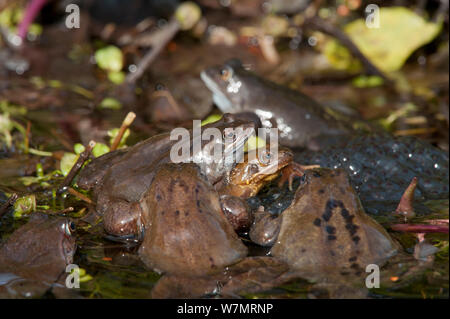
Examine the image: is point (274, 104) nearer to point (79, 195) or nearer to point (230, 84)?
point (230, 84)

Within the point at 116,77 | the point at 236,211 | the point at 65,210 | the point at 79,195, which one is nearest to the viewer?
the point at 236,211

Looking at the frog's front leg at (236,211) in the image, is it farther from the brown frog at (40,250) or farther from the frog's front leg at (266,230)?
the brown frog at (40,250)

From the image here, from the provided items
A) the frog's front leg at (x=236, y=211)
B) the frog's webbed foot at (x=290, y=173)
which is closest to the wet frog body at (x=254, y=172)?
the frog's webbed foot at (x=290, y=173)

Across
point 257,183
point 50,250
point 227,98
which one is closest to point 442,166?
point 257,183

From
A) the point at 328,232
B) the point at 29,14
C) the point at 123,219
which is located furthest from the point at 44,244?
the point at 29,14

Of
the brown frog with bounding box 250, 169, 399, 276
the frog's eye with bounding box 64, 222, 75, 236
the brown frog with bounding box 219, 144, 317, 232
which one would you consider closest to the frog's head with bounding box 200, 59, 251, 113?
the brown frog with bounding box 219, 144, 317, 232

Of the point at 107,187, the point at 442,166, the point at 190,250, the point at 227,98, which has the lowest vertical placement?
the point at 190,250
